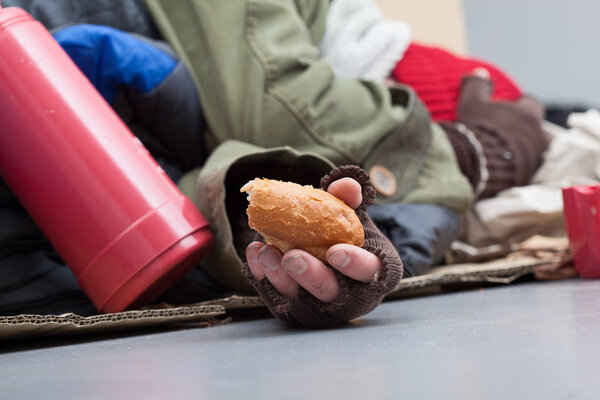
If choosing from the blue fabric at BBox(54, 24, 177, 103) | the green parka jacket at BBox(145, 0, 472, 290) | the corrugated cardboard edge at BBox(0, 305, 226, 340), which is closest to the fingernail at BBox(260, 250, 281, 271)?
the corrugated cardboard edge at BBox(0, 305, 226, 340)

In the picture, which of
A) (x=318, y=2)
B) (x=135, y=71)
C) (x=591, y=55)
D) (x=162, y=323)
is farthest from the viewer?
(x=591, y=55)

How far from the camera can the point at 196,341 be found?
22.6 inches

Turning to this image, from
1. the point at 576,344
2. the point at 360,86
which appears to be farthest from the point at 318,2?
the point at 576,344

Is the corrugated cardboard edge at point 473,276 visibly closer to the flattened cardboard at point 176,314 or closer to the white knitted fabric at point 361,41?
the flattened cardboard at point 176,314

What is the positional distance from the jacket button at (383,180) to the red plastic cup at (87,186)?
0.28 m

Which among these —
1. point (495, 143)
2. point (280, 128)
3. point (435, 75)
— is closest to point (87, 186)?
point (280, 128)

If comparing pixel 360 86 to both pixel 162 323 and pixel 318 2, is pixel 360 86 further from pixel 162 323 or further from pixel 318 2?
pixel 162 323

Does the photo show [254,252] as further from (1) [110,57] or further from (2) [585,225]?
(2) [585,225]

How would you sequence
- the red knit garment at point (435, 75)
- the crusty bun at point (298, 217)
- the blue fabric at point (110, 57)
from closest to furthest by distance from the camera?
the crusty bun at point (298, 217)
the blue fabric at point (110, 57)
the red knit garment at point (435, 75)

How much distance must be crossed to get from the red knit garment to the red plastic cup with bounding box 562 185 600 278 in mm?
514

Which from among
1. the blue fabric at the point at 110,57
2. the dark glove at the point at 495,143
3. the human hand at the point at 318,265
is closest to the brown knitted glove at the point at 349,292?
the human hand at the point at 318,265

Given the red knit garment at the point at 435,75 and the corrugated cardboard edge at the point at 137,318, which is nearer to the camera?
the corrugated cardboard edge at the point at 137,318

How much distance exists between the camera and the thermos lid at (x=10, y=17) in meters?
0.77

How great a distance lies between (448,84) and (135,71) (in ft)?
2.58
